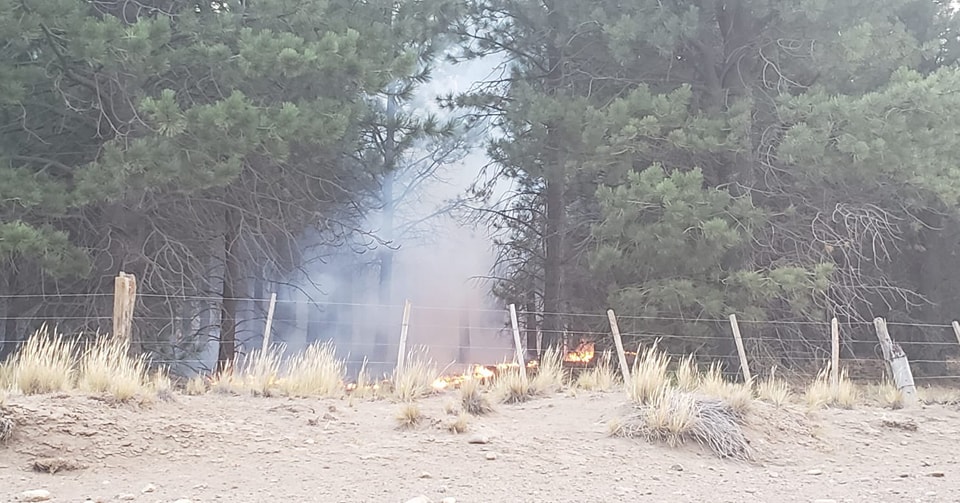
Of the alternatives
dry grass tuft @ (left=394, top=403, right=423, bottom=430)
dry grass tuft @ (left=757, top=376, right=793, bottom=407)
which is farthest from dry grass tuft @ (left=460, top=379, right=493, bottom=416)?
dry grass tuft @ (left=757, top=376, right=793, bottom=407)

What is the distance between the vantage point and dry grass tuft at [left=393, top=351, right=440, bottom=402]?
948 centimetres

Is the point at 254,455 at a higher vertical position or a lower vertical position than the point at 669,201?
lower

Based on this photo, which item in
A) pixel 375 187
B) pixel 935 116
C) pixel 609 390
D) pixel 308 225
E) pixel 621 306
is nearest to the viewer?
pixel 609 390

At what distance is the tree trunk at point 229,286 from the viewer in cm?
1297

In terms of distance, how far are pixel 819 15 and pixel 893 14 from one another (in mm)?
2224

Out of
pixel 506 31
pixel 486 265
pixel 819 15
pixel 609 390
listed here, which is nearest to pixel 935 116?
pixel 819 15

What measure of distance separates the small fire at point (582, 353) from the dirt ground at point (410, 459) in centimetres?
597

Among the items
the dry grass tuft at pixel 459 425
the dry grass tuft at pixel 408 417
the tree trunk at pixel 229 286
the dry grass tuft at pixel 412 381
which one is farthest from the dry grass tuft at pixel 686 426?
the tree trunk at pixel 229 286

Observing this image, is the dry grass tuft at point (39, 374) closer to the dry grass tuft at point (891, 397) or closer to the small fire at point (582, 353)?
the small fire at point (582, 353)

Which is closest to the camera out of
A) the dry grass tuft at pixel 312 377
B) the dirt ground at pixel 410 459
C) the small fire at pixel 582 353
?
the dirt ground at pixel 410 459

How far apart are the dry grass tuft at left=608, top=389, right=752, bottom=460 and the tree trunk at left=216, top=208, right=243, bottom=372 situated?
771 centimetres

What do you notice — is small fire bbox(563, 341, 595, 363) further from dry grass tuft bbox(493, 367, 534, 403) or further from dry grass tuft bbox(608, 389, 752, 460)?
dry grass tuft bbox(608, 389, 752, 460)

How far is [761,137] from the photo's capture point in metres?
13.2

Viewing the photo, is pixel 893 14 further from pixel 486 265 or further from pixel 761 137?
pixel 486 265
